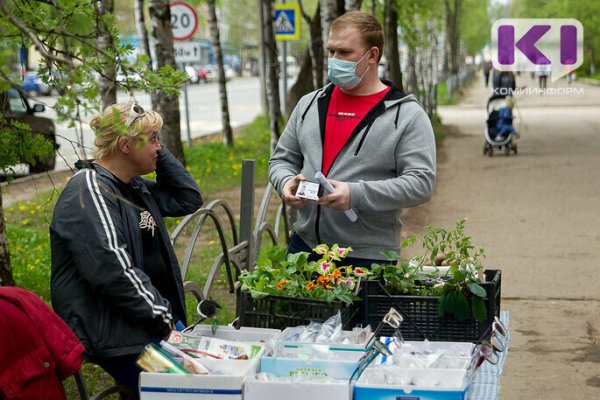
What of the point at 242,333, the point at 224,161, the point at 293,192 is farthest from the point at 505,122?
the point at 242,333

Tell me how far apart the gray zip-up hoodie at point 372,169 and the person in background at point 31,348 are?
1.59m

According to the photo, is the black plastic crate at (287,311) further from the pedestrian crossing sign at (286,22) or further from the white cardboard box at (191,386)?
the pedestrian crossing sign at (286,22)

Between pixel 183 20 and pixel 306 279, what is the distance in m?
14.9

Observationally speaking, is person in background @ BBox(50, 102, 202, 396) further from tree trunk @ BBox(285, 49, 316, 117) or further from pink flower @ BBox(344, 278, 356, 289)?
tree trunk @ BBox(285, 49, 316, 117)

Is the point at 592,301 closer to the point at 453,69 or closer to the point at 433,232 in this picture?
the point at 433,232

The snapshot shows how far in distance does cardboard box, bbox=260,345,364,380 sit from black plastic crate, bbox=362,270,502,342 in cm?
52

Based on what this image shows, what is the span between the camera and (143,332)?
393cm

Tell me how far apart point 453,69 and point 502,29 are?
25807 mm

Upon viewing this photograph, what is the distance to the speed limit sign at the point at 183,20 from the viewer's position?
18.5 meters

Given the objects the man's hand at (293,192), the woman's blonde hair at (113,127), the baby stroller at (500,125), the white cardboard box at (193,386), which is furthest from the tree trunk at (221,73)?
the white cardboard box at (193,386)

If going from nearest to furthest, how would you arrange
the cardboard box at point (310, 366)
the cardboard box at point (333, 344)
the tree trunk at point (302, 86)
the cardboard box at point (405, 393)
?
the cardboard box at point (405, 393)
the cardboard box at point (310, 366)
the cardboard box at point (333, 344)
the tree trunk at point (302, 86)

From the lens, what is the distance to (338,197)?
4.55 m

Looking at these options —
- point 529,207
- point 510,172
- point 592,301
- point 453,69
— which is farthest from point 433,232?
point 453,69

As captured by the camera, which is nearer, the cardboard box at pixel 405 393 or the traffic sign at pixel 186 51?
the cardboard box at pixel 405 393
